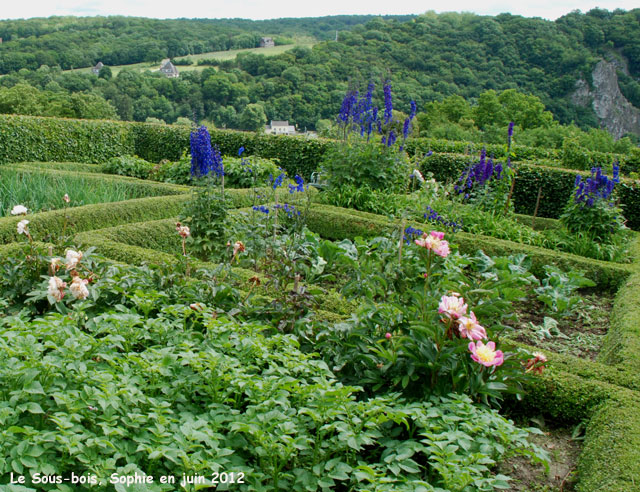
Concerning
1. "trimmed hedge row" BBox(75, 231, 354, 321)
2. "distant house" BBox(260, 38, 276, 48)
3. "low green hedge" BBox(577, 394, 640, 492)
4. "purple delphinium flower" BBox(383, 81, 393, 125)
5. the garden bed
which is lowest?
the garden bed

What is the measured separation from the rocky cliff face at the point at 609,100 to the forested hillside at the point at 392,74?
425mm

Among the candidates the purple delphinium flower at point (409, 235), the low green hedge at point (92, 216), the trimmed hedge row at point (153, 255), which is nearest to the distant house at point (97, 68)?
the low green hedge at point (92, 216)

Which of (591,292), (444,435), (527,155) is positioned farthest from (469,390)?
(527,155)

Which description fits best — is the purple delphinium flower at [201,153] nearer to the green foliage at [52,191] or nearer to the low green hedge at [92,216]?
the low green hedge at [92,216]

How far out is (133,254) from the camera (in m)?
4.15

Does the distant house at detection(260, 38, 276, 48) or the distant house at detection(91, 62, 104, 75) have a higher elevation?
the distant house at detection(260, 38, 276, 48)

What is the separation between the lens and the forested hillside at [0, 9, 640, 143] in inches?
838

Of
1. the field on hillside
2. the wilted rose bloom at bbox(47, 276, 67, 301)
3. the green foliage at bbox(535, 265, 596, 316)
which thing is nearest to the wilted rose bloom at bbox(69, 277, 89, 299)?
the wilted rose bloom at bbox(47, 276, 67, 301)

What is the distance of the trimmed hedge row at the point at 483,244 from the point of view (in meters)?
5.02

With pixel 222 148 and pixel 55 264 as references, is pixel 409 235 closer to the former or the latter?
pixel 55 264

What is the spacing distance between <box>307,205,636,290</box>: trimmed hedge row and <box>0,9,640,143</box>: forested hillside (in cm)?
1273

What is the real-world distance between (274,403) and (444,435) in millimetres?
637

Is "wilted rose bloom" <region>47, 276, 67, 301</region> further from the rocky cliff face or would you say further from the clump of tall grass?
the rocky cliff face

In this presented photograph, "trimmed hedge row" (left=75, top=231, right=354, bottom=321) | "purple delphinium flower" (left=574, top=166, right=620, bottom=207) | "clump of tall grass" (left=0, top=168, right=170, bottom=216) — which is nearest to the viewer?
"trimmed hedge row" (left=75, top=231, right=354, bottom=321)
